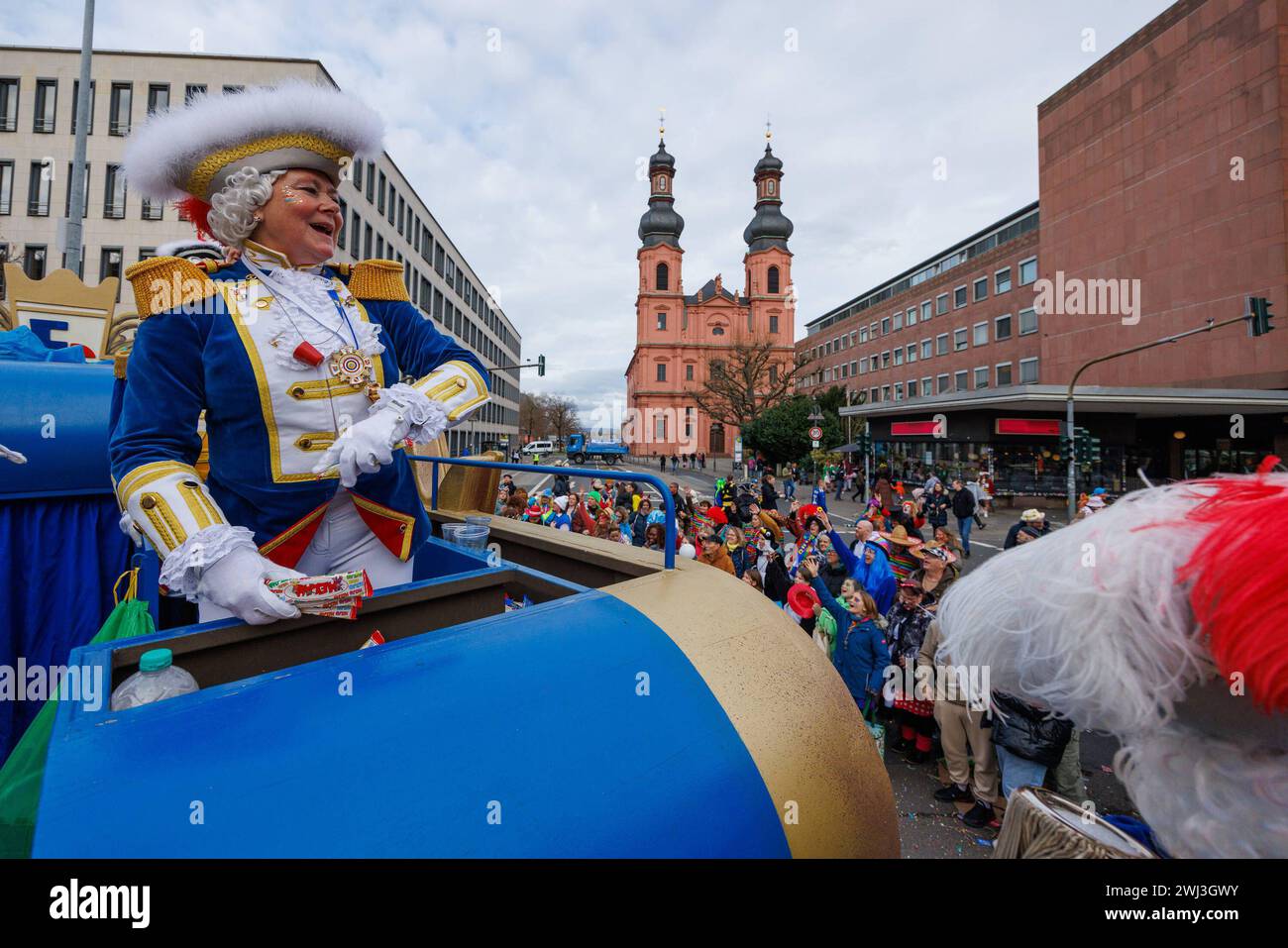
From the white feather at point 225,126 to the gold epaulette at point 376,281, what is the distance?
14.7 inches

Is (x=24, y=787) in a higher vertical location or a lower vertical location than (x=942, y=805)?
higher

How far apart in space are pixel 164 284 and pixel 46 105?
1399 inches

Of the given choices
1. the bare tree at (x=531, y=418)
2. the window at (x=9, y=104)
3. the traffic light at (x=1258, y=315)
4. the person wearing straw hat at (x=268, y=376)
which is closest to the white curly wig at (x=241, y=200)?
the person wearing straw hat at (x=268, y=376)

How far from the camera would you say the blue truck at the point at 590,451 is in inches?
2196

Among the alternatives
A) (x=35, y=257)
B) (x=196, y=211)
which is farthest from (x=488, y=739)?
(x=35, y=257)

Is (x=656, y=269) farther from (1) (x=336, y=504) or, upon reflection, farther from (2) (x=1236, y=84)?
(1) (x=336, y=504)

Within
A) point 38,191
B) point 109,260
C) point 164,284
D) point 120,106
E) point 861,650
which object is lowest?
point 861,650

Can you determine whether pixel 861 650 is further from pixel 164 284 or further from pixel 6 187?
pixel 6 187

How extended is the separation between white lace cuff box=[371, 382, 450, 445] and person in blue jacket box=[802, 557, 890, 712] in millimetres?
4271

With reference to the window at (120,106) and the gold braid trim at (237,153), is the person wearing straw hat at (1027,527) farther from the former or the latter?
the window at (120,106)

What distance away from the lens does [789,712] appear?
1.38 m

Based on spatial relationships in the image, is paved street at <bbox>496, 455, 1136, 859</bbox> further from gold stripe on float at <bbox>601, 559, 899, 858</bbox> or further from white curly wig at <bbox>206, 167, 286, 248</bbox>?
white curly wig at <bbox>206, 167, 286, 248</bbox>

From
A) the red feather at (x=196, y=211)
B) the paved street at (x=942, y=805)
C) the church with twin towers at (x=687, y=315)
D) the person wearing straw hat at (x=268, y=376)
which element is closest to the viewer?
the person wearing straw hat at (x=268, y=376)
